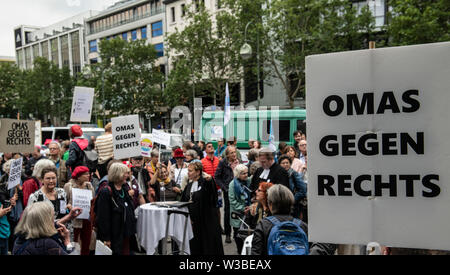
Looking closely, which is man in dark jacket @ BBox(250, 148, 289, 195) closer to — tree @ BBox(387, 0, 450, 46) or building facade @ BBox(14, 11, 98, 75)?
tree @ BBox(387, 0, 450, 46)

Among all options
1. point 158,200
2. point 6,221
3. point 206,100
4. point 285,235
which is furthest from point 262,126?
point 206,100

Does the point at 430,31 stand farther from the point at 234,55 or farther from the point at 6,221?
the point at 6,221

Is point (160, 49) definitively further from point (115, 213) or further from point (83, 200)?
point (115, 213)

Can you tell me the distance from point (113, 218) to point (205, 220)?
1553 mm

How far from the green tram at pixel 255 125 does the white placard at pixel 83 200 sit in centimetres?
1263

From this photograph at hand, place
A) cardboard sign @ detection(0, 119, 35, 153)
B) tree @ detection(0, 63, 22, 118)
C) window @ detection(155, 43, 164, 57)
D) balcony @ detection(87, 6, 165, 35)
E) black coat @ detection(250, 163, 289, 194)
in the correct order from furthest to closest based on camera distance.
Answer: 1. tree @ detection(0, 63, 22, 118)
2. balcony @ detection(87, 6, 165, 35)
3. window @ detection(155, 43, 164, 57)
4. cardboard sign @ detection(0, 119, 35, 153)
5. black coat @ detection(250, 163, 289, 194)

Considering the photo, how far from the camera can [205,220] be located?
6.35 meters

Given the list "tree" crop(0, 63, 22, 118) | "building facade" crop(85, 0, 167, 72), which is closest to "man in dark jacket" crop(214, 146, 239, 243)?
"building facade" crop(85, 0, 167, 72)

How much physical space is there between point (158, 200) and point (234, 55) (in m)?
28.1

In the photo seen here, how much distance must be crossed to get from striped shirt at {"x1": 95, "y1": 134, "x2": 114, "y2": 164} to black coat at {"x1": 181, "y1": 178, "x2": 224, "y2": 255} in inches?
80.7

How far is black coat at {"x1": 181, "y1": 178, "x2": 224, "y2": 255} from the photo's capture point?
20.7 feet

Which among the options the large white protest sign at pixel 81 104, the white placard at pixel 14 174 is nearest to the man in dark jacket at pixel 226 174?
the white placard at pixel 14 174
